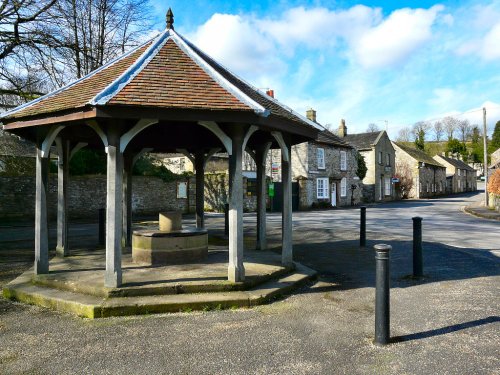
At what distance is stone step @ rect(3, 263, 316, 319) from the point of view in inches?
208

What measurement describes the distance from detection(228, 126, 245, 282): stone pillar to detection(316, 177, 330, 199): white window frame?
2498 cm

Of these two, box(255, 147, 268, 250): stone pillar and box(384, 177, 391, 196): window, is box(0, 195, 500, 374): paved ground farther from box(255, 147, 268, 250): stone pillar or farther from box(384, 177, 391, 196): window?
box(384, 177, 391, 196): window

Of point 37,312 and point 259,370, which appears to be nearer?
point 259,370

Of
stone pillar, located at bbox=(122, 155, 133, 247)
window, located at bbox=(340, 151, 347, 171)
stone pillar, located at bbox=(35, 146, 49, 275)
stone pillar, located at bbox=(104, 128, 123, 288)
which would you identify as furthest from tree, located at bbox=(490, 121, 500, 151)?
stone pillar, located at bbox=(35, 146, 49, 275)

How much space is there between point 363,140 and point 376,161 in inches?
126

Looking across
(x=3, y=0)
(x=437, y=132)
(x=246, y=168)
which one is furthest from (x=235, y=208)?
(x=437, y=132)

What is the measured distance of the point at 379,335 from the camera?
4.38 meters

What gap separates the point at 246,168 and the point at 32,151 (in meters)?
16.5

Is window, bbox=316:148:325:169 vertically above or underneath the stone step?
above

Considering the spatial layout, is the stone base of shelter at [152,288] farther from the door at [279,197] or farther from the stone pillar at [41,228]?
the door at [279,197]

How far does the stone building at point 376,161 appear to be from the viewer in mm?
40188

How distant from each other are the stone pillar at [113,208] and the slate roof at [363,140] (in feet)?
124

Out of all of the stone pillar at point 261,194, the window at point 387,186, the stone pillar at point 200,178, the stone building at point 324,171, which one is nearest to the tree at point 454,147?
the window at point 387,186

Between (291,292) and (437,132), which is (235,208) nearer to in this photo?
(291,292)
